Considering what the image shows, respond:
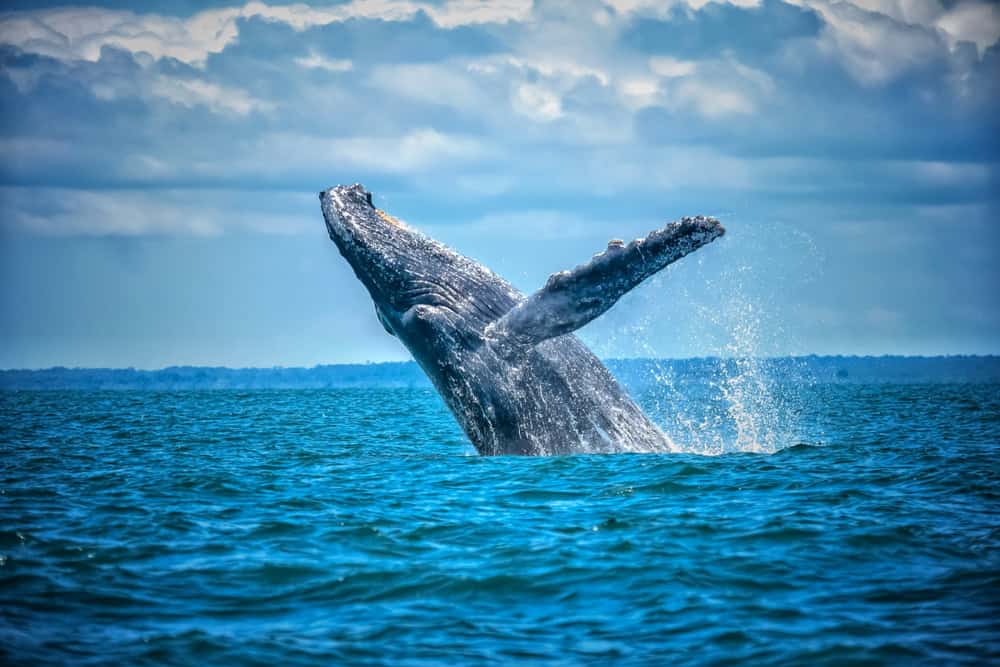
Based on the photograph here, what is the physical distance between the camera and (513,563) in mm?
8523

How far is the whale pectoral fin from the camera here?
9961 millimetres

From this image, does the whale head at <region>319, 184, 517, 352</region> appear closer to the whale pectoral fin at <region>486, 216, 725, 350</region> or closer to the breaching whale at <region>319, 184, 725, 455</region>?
the breaching whale at <region>319, 184, 725, 455</region>

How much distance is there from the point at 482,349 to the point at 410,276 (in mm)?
1341

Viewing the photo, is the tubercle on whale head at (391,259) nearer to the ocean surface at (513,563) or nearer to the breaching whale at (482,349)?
the breaching whale at (482,349)

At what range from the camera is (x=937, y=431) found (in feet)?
74.8

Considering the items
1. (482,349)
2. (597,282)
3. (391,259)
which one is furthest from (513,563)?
(391,259)

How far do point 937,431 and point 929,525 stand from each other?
46.0 feet

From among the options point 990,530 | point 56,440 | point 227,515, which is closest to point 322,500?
point 227,515

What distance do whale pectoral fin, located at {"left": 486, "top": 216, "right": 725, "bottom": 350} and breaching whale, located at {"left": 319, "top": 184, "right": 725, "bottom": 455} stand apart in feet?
0.18

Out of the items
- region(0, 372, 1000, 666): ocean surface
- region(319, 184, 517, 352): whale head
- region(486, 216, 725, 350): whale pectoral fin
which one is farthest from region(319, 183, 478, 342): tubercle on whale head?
region(0, 372, 1000, 666): ocean surface

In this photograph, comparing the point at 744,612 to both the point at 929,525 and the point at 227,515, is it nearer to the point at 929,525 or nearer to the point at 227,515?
the point at 929,525

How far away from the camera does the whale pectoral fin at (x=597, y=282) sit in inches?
392

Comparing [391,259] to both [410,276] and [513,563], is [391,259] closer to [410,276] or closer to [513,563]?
[410,276]

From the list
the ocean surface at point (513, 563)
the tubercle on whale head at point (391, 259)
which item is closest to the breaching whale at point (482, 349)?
the tubercle on whale head at point (391, 259)
